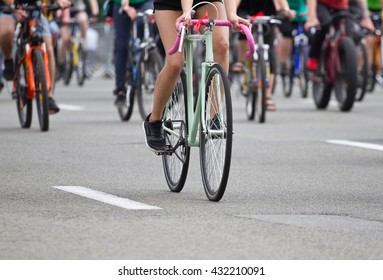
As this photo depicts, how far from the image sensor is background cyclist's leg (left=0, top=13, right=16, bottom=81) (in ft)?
46.4

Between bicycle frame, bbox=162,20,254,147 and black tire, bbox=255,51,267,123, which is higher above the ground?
bicycle frame, bbox=162,20,254,147

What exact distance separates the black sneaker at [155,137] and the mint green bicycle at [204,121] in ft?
0.13

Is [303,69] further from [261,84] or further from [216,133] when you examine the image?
[216,133]

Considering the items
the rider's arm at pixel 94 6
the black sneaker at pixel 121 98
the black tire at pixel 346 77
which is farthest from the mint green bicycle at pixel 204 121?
the rider's arm at pixel 94 6

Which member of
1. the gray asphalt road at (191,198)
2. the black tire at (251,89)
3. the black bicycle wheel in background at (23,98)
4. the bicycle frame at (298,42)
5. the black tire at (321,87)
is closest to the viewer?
the gray asphalt road at (191,198)

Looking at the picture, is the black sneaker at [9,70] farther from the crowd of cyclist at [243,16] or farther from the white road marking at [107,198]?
the white road marking at [107,198]

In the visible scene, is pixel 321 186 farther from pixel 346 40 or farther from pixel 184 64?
pixel 346 40

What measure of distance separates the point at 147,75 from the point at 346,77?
337 centimetres

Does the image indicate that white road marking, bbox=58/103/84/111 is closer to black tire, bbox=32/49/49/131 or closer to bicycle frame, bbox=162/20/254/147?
black tire, bbox=32/49/49/131

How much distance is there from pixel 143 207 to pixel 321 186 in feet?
5.82

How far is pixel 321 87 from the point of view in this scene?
728 inches

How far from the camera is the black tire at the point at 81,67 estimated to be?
2736 centimetres

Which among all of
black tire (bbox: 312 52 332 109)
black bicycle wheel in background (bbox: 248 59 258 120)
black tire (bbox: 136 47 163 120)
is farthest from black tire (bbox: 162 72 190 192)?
black tire (bbox: 312 52 332 109)

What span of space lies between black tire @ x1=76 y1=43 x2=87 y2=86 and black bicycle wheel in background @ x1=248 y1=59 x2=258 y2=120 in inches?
446
